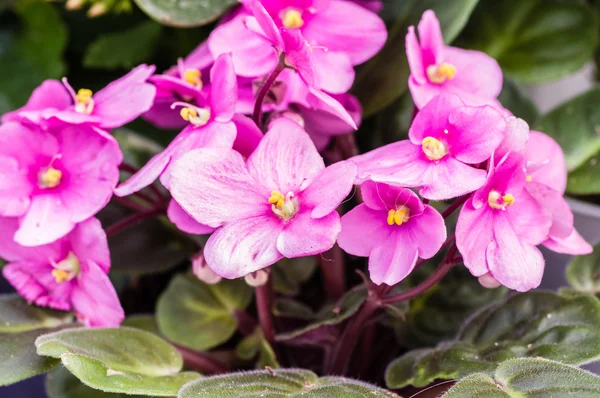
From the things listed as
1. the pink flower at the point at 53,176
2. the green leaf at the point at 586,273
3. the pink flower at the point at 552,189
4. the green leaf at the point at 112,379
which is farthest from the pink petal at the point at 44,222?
the green leaf at the point at 586,273

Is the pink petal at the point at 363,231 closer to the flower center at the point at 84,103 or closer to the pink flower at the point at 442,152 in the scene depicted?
the pink flower at the point at 442,152

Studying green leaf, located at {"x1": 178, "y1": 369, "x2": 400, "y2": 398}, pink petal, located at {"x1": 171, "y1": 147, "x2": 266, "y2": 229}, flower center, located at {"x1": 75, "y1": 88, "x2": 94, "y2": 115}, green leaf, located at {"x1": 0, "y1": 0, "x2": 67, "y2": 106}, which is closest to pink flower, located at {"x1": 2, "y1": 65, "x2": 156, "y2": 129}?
flower center, located at {"x1": 75, "y1": 88, "x2": 94, "y2": 115}

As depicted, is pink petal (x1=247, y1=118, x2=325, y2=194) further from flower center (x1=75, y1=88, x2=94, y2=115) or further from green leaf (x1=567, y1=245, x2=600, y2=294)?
green leaf (x1=567, y1=245, x2=600, y2=294)

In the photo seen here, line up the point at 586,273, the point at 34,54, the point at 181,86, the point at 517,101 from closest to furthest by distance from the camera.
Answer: the point at 181,86
the point at 586,273
the point at 517,101
the point at 34,54

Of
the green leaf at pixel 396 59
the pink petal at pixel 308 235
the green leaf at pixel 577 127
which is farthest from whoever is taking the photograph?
the green leaf at pixel 577 127

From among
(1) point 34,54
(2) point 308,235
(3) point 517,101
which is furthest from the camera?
(1) point 34,54

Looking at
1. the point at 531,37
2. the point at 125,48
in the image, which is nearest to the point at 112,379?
the point at 125,48

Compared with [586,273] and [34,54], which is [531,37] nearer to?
[586,273]
